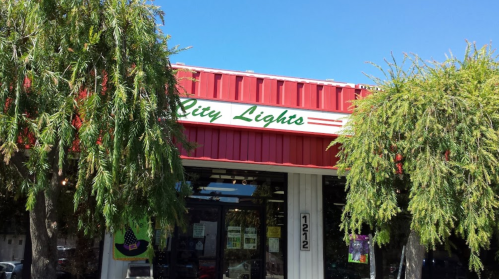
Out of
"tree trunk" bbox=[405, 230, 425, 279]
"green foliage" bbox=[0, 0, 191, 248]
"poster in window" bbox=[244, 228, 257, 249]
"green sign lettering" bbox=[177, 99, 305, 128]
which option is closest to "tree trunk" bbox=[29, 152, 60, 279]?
"green foliage" bbox=[0, 0, 191, 248]

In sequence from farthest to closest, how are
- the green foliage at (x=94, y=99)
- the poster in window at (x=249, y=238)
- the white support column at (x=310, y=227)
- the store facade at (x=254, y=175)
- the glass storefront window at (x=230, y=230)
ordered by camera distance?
the poster in window at (x=249, y=238)
the white support column at (x=310, y=227)
the glass storefront window at (x=230, y=230)
the store facade at (x=254, y=175)
the green foliage at (x=94, y=99)

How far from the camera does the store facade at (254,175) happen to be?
9172 millimetres

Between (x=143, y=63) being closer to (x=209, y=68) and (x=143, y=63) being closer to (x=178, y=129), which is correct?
(x=178, y=129)

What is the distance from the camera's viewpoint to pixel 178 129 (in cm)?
612

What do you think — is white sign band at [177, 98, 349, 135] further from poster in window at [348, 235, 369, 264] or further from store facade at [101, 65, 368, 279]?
poster in window at [348, 235, 369, 264]

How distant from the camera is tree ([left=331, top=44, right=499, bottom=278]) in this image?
22.4 feet

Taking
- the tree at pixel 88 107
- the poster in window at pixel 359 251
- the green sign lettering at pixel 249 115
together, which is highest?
the green sign lettering at pixel 249 115

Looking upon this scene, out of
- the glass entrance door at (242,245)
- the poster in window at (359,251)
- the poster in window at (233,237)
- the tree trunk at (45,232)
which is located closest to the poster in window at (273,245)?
the glass entrance door at (242,245)

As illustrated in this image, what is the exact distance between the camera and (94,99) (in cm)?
470

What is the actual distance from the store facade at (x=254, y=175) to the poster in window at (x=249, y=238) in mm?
23

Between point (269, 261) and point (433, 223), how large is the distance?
15.8 ft

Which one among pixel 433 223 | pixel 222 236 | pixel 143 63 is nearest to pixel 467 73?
pixel 433 223

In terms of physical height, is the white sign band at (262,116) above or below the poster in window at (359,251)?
above

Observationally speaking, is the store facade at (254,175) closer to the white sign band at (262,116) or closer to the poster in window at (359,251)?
the white sign band at (262,116)
